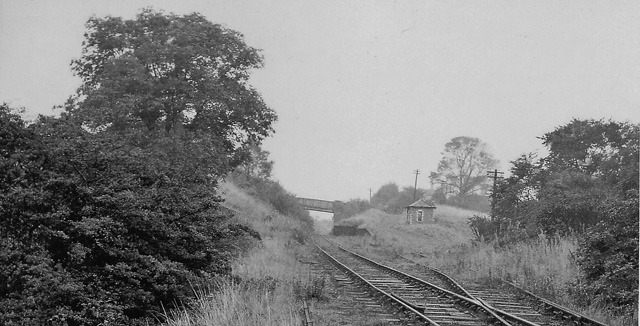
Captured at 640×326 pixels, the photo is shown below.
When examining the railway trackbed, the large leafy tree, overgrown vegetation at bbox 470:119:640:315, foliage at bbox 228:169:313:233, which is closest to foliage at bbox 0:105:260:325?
the railway trackbed

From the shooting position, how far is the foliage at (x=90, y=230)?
316 inches

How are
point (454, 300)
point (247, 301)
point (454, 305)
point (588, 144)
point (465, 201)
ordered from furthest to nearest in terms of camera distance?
point (465, 201) < point (588, 144) < point (454, 300) < point (454, 305) < point (247, 301)

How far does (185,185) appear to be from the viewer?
11.3 m

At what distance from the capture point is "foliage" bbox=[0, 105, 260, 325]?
8.03 meters

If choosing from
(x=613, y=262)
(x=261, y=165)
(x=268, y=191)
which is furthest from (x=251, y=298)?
(x=261, y=165)

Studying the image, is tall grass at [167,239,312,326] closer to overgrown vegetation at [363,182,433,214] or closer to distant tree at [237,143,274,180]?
distant tree at [237,143,274,180]

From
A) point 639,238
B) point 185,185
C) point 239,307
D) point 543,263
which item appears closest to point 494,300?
point 639,238

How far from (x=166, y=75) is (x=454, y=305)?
13.8 meters

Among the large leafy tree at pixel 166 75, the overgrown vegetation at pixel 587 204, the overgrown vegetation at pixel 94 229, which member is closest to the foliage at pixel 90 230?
the overgrown vegetation at pixel 94 229

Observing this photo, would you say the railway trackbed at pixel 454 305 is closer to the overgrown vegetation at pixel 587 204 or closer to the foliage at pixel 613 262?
the foliage at pixel 613 262

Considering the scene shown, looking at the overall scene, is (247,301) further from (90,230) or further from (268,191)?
(268,191)

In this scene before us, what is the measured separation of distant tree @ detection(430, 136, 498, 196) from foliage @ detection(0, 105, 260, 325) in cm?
6584

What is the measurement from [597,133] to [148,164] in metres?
26.7

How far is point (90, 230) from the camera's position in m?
8.55
